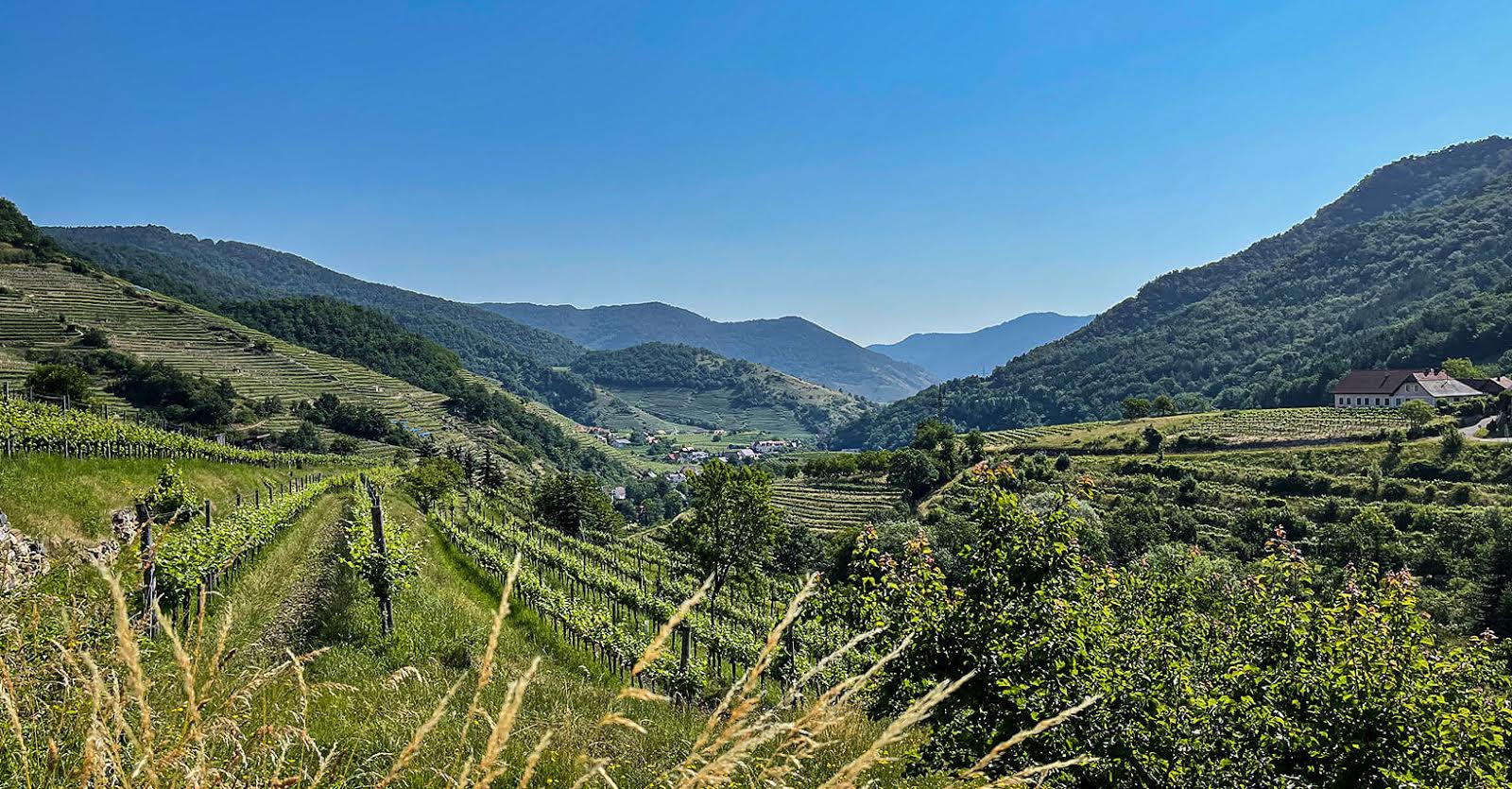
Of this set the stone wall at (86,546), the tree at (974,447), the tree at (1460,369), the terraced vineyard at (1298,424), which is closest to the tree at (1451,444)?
the terraced vineyard at (1298,424)

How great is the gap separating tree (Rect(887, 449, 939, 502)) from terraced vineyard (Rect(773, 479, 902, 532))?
203cm

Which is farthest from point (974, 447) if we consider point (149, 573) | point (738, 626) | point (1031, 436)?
point (149, 573)

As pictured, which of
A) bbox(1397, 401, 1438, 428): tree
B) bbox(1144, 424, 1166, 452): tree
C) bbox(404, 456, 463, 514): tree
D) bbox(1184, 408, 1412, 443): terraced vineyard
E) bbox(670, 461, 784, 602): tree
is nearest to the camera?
bbox(670, 461, 784, 602): tree

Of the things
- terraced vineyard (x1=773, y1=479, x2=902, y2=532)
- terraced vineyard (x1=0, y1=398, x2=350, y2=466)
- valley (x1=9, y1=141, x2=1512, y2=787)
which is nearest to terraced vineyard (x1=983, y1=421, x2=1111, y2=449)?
terraced vineyard (x1=773, y1=479, x2=902, y2=532)

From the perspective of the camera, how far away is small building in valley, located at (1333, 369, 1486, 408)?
98.3 m

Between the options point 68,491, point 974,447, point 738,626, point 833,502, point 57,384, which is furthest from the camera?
point 974,447

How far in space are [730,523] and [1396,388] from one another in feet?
403

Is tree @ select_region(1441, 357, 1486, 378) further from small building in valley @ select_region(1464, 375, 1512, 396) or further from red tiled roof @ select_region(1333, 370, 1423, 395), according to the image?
small building in valley @ select_region(1464, 375, 1512, 396)

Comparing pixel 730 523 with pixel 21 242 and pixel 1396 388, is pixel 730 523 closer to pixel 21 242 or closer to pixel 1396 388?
pixel 1396 388

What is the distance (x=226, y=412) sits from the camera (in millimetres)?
92250

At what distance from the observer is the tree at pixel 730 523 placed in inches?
1089

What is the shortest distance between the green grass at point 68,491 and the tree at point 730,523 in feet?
57.4

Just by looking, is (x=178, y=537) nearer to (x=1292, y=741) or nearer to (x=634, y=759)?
(x=634, y=759)

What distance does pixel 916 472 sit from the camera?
9331 cm
